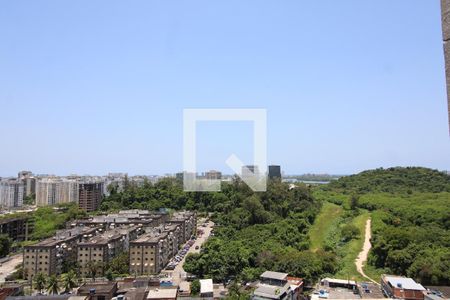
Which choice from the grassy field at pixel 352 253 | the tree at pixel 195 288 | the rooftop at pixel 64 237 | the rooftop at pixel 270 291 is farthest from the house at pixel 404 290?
the rooftop at pixel 64 237

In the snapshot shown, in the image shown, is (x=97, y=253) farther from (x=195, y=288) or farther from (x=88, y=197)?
(x=88, y=197)

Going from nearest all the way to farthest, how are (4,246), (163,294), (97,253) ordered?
(163,294) < (97,253) < (4,246)

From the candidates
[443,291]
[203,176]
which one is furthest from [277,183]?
[443,291]

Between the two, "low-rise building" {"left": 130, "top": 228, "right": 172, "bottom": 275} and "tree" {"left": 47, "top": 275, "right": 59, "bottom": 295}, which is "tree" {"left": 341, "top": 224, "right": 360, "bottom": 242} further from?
"tree" {"left": 47, "top": 275, "right": 59, "bottom": 295}

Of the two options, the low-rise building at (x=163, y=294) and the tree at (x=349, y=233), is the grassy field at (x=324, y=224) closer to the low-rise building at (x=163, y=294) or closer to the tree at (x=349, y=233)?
the tree at (x=349, y=233)

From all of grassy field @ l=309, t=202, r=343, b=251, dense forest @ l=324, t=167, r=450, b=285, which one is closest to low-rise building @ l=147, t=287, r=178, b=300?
dense forest @ l=324, t=167, r=450, b=285

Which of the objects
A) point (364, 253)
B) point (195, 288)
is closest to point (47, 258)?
point (195, 288)
